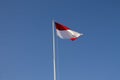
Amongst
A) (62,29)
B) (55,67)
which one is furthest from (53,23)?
(55,67)

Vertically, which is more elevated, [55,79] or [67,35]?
[67,35]

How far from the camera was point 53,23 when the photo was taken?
3075cm

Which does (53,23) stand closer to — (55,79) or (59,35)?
(59,35)

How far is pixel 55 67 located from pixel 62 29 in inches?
150

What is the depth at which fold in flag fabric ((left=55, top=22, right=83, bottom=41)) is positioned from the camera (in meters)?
30.6

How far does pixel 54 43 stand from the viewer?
2986cm

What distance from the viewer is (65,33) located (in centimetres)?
3091

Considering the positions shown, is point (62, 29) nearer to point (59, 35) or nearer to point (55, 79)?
point (59, 35)

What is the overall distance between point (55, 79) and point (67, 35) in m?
4.48

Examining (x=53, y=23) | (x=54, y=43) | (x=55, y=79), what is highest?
(x=53, y=23)

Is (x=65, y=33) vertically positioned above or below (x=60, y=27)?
below

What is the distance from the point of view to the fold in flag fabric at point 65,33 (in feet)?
100

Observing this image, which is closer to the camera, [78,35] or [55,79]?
[55,79]

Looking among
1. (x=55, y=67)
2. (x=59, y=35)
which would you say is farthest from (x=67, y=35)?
(x=55, y=67)
